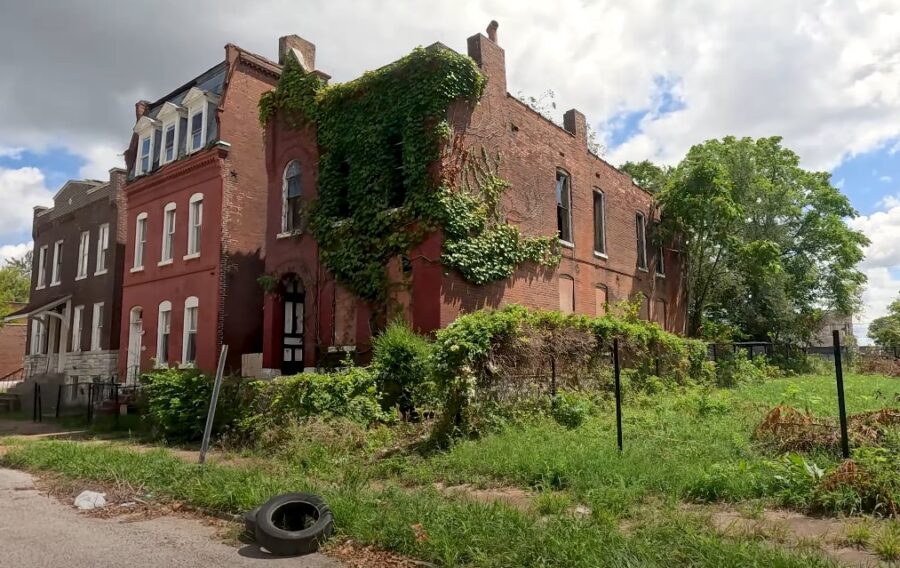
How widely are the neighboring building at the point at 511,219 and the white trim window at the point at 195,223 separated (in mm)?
3685

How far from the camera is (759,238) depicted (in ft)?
102

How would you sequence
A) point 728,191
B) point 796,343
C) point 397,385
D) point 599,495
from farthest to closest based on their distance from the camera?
point 796,343, point 728,191, point 397,385, point 599,495

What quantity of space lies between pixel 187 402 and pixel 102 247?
59.4ft

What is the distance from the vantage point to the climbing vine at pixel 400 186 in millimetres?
16016

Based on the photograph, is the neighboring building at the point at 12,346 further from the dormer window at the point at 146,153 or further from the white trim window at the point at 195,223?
the white trim window at the point at 195,223

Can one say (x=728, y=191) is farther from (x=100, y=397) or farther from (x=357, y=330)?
(x=100, y=397)

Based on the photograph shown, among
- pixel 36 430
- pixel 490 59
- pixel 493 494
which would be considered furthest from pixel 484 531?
pixel 36 430

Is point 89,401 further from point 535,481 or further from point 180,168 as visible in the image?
point 535,481

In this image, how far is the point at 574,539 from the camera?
545 cm

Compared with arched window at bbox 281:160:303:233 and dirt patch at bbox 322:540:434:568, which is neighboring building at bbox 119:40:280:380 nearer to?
arched window at bbox 281:160:303:233

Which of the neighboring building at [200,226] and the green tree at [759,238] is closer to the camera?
the neighboring building at [200,226]

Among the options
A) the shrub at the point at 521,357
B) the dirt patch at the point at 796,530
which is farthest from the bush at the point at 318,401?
the dirt patch at the point at 796,530

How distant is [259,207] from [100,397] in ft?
29.2

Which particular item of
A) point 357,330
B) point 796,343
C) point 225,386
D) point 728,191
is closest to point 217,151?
point 357,330
